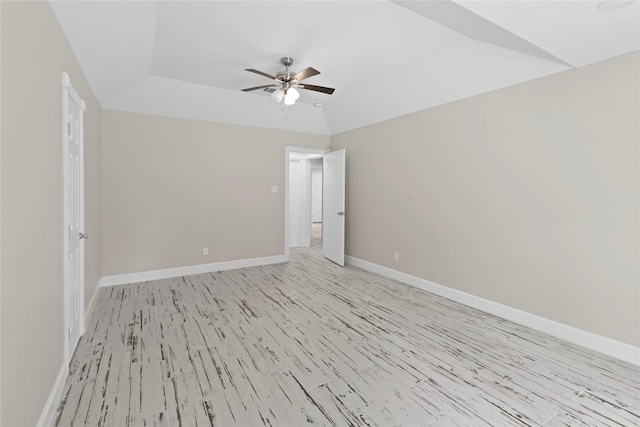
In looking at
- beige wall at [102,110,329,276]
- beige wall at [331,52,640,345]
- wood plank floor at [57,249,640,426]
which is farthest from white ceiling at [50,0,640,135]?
wood plank floor at [57,249,640,426]

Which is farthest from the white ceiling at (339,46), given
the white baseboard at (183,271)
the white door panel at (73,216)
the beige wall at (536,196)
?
the white baseboard at (183,271)

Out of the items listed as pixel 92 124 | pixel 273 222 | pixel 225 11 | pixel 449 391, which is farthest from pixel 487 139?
pixel 92 124

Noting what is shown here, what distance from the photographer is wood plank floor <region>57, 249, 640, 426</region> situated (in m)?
1.86

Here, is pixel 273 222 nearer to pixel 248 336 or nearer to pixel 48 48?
pixel 248 336

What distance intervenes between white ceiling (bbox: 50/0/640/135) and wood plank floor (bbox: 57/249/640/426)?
2.48 metres

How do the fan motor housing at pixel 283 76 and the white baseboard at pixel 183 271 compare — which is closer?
the fan motor housing at pixel 283 76

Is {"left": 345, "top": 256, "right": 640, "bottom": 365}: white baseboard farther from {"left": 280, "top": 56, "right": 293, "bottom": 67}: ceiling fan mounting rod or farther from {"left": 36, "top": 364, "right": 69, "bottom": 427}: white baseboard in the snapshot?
{"left": 36, "top": 364, "right": 69, "bottom": 427}: white baseboard

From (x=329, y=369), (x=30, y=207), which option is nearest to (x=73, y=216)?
(x=30, y=207)

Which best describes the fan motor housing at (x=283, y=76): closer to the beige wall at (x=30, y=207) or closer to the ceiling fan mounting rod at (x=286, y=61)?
the ceiling fan mounting rod at (x=286, y=61)

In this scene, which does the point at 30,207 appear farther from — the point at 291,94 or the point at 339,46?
the point at 339,46

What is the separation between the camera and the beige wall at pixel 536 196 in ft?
8.25

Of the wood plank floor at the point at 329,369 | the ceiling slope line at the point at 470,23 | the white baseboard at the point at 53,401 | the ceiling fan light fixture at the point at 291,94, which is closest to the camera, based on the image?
the white baseboard at the point at 53,401

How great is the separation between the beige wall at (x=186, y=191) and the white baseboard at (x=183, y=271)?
0.25 feet

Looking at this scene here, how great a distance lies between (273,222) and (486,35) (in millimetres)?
4180
